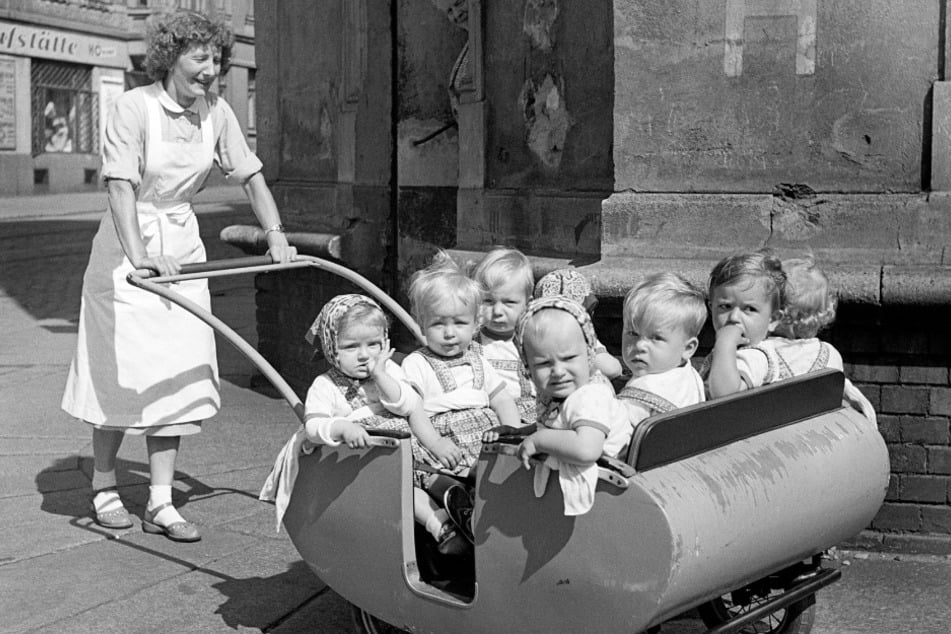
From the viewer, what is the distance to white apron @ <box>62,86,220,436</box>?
17.1 ft

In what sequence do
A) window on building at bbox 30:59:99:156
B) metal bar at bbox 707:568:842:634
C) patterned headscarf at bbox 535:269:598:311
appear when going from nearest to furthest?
metal bar at bbox 707:568:842:634 → patterned headscarf at bbox 535:269:598:311 → window on building at bbox 30:59:99:156

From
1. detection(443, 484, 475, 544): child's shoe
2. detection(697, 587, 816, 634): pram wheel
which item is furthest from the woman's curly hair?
detection(697, 587, 816, 634): pram wheel

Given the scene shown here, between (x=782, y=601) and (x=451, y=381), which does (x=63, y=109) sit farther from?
(x=782, y=601)

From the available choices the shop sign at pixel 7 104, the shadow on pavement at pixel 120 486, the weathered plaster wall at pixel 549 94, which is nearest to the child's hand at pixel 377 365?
the shadow on pavement at pixel 120 486

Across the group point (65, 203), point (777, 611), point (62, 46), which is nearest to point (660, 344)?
point (777, 611)

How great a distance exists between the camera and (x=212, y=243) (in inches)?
744

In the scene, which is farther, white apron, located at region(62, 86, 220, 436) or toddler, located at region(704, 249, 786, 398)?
white apron, located at region(62, 86, 220, 436)

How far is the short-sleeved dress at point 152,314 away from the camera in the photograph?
5.16m

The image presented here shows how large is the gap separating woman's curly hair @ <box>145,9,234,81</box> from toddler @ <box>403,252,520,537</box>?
1497 millimetres

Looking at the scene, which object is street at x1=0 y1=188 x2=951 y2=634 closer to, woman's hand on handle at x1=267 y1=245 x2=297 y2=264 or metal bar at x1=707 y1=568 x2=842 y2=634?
metal bar at x1=707 y1=568 x2=842 y2=634

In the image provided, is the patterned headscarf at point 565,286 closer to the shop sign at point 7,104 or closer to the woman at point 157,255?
the woman at point 157,255

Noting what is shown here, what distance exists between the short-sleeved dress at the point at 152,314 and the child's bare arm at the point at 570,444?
2.42m

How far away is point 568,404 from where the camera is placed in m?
3.23

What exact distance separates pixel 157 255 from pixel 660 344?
2.24 metres
